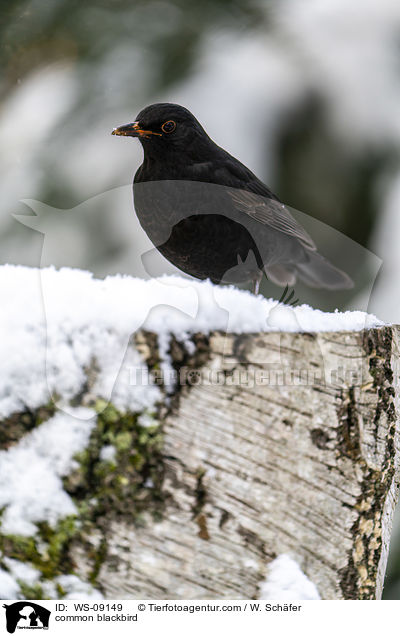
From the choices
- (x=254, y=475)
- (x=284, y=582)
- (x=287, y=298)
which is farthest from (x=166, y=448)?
(x=287, y=298)

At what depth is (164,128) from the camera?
3.74 ft

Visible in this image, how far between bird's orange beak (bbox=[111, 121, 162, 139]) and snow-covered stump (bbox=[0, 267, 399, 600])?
419 millimetres

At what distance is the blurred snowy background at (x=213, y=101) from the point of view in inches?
48.8

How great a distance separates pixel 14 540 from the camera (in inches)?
27.9

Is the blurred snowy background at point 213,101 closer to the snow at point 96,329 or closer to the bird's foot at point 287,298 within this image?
the bird's foot at point 287,298

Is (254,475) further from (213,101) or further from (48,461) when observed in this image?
(213,101)

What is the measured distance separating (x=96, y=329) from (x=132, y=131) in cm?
54

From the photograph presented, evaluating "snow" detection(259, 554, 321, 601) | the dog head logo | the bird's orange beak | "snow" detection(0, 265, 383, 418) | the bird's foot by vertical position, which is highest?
the bird's orange beak

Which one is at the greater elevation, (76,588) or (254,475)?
(254,475)

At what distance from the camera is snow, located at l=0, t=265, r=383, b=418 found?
71 centimetres

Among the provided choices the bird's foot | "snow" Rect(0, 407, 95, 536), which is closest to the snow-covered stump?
"snow" Rect(0, 407, 95, 536)

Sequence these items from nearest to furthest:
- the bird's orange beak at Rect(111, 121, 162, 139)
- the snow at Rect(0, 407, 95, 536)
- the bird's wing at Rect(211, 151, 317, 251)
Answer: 1. the snow at Rect(0, 407, 95, 536)
2. the bird's orange beak at Rect(111, 121, 162, 139)
3. the bird's wing at Rect(211, 151, 317, 251)

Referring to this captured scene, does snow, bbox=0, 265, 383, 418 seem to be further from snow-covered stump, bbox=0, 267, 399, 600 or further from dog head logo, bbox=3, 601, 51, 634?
dog head logo, bbox=3, 601, 51, 634

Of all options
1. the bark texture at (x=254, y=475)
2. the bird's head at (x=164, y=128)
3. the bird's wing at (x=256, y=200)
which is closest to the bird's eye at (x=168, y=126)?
the bird's head at (x=164, y=128)
